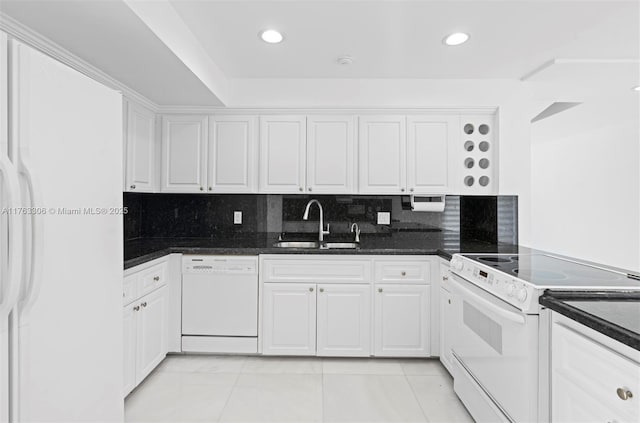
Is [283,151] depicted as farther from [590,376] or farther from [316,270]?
[590,376]

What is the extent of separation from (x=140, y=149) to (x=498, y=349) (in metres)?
2.82

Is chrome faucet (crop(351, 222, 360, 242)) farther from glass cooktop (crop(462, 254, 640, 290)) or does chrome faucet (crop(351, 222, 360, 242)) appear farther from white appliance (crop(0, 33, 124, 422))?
white appliance (crop(0, 33, 124, 422))

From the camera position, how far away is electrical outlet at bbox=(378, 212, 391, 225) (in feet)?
10.8

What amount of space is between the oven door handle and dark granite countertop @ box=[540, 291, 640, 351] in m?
0.13

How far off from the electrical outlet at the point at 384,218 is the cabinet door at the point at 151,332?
6.45 feet

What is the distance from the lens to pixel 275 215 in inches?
130

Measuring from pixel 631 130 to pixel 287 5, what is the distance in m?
4.86

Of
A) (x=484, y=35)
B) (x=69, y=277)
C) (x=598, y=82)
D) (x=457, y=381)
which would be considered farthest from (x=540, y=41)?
(x=69, y=277)

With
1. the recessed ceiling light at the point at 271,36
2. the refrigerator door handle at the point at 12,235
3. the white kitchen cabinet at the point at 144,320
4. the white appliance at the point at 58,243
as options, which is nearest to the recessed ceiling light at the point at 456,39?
the recessed ceiling light at the point at 271,36

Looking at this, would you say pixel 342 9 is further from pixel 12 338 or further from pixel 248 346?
pixel 248 346

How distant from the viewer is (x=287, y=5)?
1.89 meters

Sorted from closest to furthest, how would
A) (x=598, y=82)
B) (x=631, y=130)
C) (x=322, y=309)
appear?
(x=322, y=309), (x=598, y=82), (x=631, y=130)

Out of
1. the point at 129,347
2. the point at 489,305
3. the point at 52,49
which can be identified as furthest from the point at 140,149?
the point at 489,305

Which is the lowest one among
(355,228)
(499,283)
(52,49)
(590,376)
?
(590,376)
